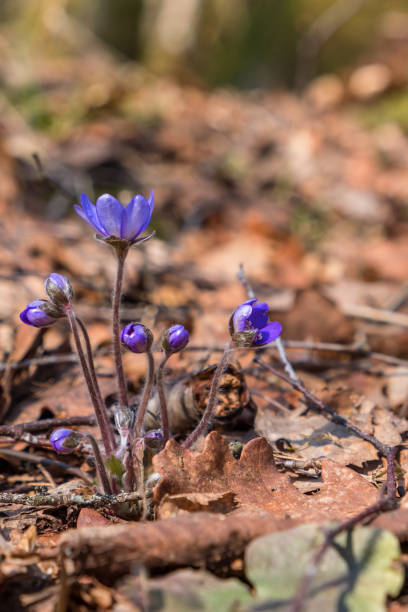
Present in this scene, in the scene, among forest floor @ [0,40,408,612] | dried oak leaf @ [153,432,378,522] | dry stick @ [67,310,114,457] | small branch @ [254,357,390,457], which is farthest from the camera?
small branch @ [254,357,390,457]

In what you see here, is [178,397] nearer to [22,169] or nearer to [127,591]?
[127,591]

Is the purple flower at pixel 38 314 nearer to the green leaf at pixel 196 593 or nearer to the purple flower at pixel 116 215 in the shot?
the purple flower at pixel 116 215

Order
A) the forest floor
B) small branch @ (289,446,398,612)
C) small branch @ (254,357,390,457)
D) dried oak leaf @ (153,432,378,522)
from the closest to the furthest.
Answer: small branch @ (289,446,398,612) → the forest floor → dried oak leaf @ (153,432,378,522) → small branch @ (254,357,390,457)

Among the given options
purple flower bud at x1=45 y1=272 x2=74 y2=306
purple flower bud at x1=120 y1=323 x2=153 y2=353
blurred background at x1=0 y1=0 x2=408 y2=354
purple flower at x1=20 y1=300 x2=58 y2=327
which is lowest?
purple flower bud at x1=120 y1=323 x2=153 y2=353

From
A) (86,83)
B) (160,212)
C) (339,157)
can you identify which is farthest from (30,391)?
(86,83)

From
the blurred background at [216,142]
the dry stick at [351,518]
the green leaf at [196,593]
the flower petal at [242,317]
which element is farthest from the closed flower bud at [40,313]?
the blurred background at [216,142]

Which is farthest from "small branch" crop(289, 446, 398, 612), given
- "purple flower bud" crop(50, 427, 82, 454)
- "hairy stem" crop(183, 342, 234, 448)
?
"purple flower bud" crop(50, 427, 82, 454)

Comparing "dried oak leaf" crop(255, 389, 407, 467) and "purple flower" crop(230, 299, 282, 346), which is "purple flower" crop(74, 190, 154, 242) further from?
"dried oak leaf" crop(255, 389, 407, 467)

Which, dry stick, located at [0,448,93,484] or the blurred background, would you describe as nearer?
dry stick, located at [0,448,93,484]
